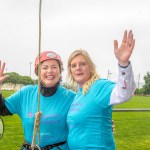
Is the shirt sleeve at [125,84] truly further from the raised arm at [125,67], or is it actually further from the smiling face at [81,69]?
the smiling face at [81,69]

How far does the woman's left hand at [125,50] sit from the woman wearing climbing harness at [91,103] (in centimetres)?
8

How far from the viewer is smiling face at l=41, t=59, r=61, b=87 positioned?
148 inches

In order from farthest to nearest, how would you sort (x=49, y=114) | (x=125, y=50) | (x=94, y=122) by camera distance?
(x=49, y=114) → (x=94, y=122) → (x=125, y=50)

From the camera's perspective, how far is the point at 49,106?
3793mm

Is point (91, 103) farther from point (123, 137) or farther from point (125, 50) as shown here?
point (123, 137)

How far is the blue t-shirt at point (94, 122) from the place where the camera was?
10.6 feet

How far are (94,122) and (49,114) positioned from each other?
0.64m

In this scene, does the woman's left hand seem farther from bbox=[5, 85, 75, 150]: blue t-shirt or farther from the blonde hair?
bbox=[5, 85, 75, 150]: blue t-shirt

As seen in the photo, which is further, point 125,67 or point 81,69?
point 81,69

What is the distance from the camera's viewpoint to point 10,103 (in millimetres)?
4105

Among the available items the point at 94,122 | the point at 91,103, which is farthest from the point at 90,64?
the point at 94,122

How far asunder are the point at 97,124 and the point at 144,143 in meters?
8.64

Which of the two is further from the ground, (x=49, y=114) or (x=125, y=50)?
(x=125, y=50)

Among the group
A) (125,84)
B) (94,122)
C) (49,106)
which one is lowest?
(94,122)
